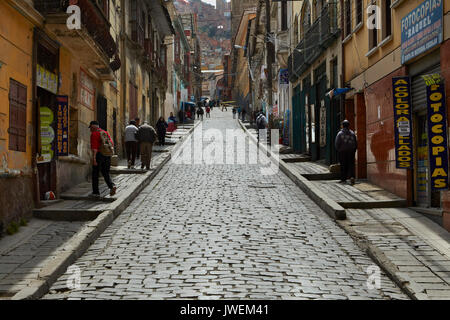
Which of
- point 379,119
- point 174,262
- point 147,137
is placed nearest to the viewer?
point 174,262

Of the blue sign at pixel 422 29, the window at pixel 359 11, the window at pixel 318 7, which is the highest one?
the window at pixel 318 7

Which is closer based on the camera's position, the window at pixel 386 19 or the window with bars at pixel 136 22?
the window at pixel 386 19

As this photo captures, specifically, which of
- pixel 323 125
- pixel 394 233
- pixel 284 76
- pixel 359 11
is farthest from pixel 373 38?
pixel 284 76

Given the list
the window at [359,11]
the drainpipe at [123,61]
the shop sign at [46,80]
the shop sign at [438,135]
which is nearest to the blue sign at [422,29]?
the shop sign at [438,135]

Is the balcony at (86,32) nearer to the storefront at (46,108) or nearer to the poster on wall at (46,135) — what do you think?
the storefront at (46,108)

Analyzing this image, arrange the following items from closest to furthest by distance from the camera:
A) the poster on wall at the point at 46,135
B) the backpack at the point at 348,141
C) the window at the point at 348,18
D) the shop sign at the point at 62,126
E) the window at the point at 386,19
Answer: the poster on wall at the point at 46,135 → the shop sign at the point at 62,126 → the window at the point at 386,19 → the backpack at the point at 348,141 → the window at the point at 348,18

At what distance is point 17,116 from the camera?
32.6 feet

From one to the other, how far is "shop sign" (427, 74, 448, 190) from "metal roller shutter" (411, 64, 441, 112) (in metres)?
1.29

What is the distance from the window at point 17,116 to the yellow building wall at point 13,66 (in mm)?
113

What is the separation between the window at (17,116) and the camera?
9617 mm

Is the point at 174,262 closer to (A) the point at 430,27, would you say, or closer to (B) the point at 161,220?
(B) the point at 161,220

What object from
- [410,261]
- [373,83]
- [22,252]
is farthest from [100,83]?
[410,261]
